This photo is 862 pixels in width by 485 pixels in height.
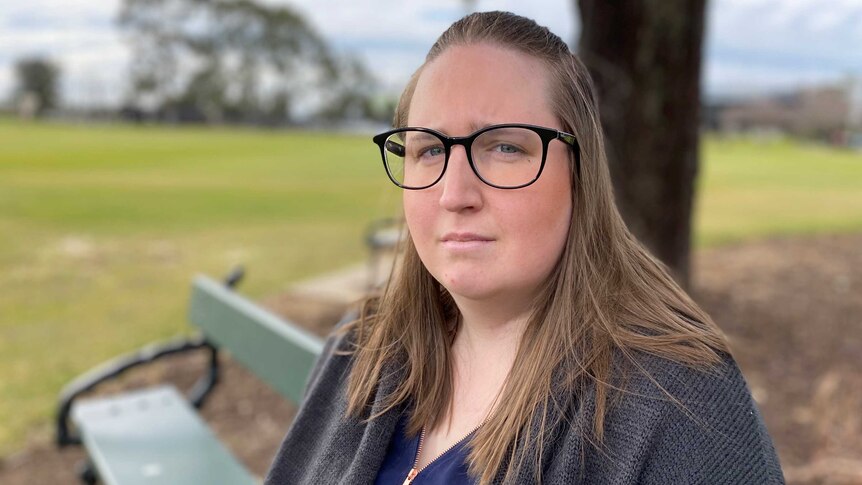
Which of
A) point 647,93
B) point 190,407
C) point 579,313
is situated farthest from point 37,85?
point 579,313

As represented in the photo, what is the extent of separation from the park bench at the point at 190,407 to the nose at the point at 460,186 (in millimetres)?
1341

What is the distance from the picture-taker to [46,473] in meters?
4.66

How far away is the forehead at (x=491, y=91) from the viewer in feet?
5.17

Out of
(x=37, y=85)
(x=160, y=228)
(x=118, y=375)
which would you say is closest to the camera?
(x=118, y=375)

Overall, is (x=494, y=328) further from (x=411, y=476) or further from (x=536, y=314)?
(x=411, y=476)

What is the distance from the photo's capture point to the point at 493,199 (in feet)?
5.10

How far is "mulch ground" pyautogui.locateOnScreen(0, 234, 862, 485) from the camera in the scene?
4.52m

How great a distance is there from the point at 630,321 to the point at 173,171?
28720 millimetres

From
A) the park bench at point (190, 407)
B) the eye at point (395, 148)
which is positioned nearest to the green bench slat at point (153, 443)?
the park bench at point (190, 407)

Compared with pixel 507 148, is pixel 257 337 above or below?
below

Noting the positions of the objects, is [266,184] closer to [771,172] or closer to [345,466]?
[771,172]

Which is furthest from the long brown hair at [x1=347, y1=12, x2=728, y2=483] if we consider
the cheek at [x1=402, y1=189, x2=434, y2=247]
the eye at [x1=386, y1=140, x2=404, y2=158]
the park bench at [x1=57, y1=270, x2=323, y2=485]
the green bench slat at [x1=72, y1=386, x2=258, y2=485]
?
the green bench slat at [x1=72, y1=386, x2=258, y2=485]

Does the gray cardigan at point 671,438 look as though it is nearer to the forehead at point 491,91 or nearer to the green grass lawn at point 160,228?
the forehead at point 491,91

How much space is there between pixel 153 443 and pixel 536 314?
2294 millimetres
